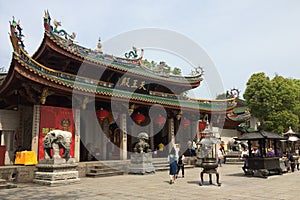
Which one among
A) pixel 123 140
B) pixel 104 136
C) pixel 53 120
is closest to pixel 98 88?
pixel 53 120

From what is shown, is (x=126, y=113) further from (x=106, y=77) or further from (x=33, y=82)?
(x=33, y=82)

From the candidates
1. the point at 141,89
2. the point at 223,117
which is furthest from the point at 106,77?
the point at 223,117

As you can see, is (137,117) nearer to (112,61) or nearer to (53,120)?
(112,61)

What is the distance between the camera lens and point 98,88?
1509 cm

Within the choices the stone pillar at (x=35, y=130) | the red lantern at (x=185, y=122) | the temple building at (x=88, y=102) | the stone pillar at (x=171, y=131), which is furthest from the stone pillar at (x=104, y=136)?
the red lantern at (x=185, y=122)

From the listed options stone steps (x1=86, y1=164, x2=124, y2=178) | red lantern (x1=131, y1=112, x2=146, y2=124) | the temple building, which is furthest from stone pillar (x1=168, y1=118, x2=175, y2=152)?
stone steps (x1=86, y1=164, x2=124, y2=178)

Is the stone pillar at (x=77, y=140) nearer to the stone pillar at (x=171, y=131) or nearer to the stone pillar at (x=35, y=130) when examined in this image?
the stone pillar at (x=35, y=130)

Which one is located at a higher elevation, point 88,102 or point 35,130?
point 88,102

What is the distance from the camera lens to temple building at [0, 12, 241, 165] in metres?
13.0

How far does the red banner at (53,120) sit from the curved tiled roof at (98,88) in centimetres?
154

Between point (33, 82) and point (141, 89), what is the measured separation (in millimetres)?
9166

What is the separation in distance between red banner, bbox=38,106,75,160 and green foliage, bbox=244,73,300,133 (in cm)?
2046

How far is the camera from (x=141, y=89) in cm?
2008

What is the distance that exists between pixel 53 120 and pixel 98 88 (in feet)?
9.89
